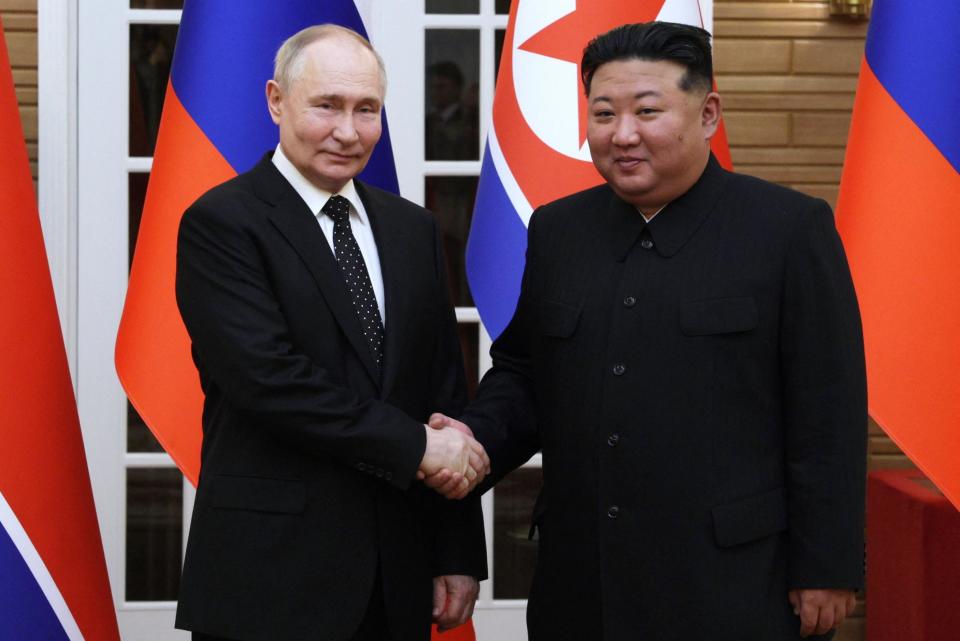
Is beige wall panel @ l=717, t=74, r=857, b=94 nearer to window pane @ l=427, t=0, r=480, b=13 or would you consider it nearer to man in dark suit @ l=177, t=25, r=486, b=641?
window pane @ l=427, t=0, r=480, b=13

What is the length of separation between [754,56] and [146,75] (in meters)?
1.73

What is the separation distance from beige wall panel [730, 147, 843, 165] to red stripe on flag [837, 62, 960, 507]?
93 cm

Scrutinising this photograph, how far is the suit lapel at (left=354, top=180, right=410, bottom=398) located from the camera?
1.83m

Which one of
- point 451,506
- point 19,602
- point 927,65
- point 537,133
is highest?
point 927,65

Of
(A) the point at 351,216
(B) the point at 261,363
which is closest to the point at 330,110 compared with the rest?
(A) the point at 351,216

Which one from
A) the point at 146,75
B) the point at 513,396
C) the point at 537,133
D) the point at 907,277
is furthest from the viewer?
the point at 146,75

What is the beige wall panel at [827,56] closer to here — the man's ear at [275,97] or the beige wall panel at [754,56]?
the beige wall panel at [754,56]

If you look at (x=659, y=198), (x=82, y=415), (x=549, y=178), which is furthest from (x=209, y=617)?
(x=82, y=415)

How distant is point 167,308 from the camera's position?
241 centimetres

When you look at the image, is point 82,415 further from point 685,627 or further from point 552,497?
point 685,627

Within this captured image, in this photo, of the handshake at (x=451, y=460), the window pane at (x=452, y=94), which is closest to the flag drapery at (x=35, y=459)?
the handshake at (x=451, y=460)

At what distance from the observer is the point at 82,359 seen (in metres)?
3.34

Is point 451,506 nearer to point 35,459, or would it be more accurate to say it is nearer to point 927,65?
point 35,459

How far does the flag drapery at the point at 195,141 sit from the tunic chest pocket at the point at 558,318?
Answer: 853mm
